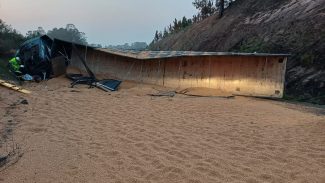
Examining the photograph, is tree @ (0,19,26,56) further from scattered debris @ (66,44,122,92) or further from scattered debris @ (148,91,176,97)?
scattered debris @ (148,91,176,97)

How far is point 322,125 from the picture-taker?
25.4 feet

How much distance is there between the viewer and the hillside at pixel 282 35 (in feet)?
47.2

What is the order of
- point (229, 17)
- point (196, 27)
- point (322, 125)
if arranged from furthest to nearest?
point (196, 27) < point (229, 17) < point (322, 125)

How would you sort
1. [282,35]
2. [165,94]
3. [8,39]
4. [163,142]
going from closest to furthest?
[163,142] < [165,94] < [282,35] < [8,39]

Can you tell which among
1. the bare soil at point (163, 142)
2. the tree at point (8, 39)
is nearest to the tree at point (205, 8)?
the tree at point (8, 39)

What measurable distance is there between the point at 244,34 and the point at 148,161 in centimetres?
1746

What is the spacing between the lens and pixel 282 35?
18094 mm

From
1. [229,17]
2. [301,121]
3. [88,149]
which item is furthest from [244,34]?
[88,149]

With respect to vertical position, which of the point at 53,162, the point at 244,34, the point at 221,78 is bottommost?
the point at 53,162

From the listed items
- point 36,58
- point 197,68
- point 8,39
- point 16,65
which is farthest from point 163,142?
point 8,39

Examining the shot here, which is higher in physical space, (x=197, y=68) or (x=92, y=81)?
(x=197, y=68)

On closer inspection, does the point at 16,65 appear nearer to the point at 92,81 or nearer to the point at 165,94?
the point at 92,81

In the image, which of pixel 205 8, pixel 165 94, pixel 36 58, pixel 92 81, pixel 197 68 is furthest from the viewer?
pixel 205 8

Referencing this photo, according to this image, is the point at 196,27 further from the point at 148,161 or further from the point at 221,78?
the point at 148,161
